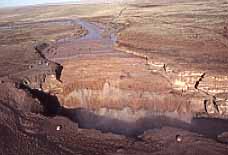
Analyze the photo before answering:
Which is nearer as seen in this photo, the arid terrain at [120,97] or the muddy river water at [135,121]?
the arid terrain at [120,97]

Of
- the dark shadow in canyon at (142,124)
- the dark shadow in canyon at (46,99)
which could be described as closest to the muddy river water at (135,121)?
the dark shadow in canyon at (142,124)

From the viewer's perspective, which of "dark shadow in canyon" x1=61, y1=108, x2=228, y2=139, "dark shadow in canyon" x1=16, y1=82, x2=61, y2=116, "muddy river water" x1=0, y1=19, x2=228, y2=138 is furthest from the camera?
"dark shadow in canyon" x1=16, y1=82, x2=61, y2=116

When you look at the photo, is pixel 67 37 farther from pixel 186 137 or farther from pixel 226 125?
pixel 186 137

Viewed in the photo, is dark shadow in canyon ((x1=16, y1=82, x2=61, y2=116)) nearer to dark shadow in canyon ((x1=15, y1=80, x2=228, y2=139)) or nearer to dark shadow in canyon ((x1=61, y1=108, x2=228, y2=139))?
dark shadow in canyon ((x1=15, y1=80, x2=228, y2=139))

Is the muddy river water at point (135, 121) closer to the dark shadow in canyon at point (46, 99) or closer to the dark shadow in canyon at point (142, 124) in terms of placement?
the dark shadow in canyon at point (142, 124)

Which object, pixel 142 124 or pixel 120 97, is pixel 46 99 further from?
pixel 142 124

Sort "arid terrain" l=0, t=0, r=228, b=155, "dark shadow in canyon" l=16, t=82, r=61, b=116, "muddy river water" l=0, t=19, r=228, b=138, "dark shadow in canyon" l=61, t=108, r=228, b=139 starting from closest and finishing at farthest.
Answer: "arid terrain" l=0, t=0, r=228, b=155
"dark shadow in canyon" l=61, t=108, r=228, b=139
"muddy river water" l=0, t=19, r=228, b=138
"dark shadow in canyon" l=16, t=82, r=61, b=116

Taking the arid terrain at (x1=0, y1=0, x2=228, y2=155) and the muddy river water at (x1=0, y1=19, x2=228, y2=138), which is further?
the muddy river water at (x1=0, y1=19, x2=228, y2=138)

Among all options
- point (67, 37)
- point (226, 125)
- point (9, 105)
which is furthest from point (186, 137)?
point (67, 37)

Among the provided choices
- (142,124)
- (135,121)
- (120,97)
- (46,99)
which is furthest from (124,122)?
(46,99)

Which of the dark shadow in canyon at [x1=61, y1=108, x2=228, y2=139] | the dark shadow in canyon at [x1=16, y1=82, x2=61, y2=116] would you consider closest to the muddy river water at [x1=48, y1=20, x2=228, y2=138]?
the dark shadow in canyon at [x1=61, y1=108, x2=228, y2=139]
